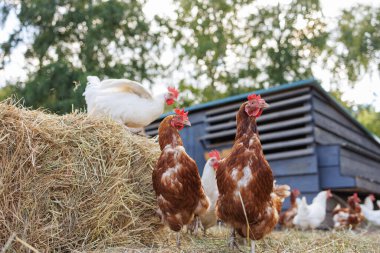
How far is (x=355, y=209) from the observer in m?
8.54

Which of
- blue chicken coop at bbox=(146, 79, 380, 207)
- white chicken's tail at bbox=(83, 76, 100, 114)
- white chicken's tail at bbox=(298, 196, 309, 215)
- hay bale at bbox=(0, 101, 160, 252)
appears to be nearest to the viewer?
hay bale at bbox=(0, 101, 160, 252)

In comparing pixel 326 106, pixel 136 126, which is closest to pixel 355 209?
pixel 326 106

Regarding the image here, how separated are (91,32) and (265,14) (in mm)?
9479

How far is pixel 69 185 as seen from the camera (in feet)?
11.9

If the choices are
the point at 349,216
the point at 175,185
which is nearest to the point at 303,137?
the point at 349,216

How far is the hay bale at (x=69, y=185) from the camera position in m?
3.37

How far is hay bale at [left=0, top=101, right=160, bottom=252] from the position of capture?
3.37 m

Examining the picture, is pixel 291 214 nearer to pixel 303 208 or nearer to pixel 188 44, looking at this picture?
pixel 303 208

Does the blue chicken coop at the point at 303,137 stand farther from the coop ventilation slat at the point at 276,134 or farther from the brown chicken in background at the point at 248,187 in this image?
the brown chicken in background at the point at 248,187

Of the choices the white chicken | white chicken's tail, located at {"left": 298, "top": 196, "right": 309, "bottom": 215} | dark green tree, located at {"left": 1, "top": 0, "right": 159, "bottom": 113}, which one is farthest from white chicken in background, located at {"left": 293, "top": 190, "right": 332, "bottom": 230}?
dark green tree, located at {"left": 1, "top": 0, "right": 159, "bottom": 113}

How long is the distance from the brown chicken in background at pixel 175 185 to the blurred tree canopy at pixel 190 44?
9592 millimetres

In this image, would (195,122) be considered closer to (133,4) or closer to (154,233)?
(154,233)

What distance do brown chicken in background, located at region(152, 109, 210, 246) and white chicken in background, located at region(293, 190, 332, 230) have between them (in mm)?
4228

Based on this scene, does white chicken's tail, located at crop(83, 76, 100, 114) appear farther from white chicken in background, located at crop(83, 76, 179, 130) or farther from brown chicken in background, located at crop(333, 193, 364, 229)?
brown chicken in background, located at crop(333, 193, 364, 229)
